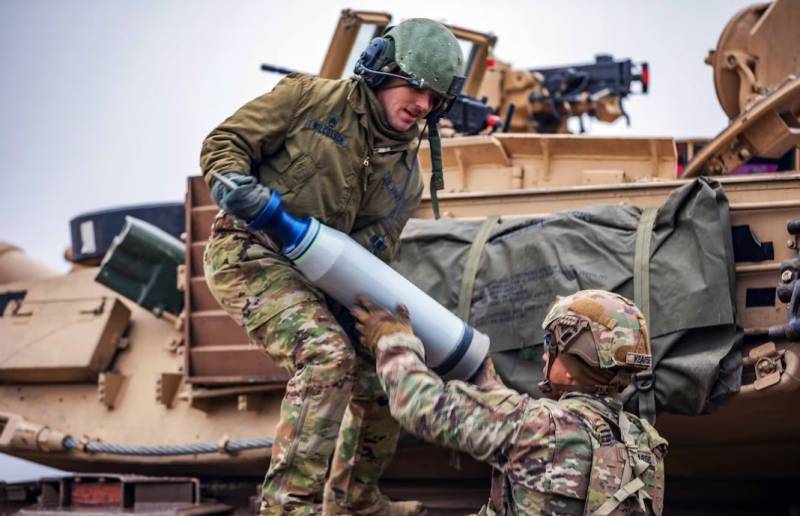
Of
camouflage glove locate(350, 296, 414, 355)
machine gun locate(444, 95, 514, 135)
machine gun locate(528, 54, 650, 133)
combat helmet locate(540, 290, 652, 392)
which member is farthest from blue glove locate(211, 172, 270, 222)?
machine gun locate(528, 54, 650, 133)

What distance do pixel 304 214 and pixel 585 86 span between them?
681cm

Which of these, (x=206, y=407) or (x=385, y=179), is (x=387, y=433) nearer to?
(x=385, y=179)

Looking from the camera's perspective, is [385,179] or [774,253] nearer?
[385,179]

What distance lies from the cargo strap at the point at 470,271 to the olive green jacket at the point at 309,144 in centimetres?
98

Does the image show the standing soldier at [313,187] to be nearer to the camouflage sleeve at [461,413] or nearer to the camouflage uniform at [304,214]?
the camouflage uniform at [304,214]

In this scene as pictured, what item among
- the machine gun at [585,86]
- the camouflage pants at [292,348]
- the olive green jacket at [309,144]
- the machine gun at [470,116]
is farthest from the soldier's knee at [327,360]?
the machine gun at [585,86]

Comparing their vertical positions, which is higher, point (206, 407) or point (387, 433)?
point (387, 433)

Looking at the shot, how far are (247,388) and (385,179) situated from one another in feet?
6.36

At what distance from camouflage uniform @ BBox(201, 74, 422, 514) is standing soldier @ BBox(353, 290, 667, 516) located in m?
0.79

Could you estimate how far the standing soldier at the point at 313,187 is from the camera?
14.9 ft

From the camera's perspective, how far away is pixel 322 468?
4543 millimetres

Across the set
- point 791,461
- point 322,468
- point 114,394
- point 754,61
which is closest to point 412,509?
point 322,468

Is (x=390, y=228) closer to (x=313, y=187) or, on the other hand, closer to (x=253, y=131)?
(x=313, y=187)

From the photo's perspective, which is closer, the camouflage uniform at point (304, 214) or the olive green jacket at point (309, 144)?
the camouflage uniform at point (304, 214)
